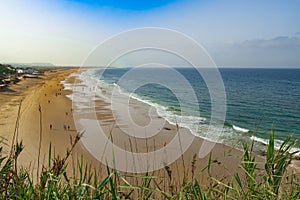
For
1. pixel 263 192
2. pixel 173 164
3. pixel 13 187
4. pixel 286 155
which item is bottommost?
pixel 173 164

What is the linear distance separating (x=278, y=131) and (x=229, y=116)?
6545mm

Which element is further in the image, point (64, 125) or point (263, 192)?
point (64, 125)

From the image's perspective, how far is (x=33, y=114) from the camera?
22547 millimetres

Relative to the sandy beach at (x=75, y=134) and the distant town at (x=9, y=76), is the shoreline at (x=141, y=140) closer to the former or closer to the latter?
the sandy beach at (x=75, y=134)

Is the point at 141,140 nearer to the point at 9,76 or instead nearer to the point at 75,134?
the point at 75,134

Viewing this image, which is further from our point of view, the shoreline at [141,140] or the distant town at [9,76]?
the distant town at [9,76]

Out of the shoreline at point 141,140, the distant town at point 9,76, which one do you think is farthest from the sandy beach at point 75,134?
the distant town at point 9,76

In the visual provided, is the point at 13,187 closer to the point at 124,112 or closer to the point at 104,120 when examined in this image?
the point at 104,120

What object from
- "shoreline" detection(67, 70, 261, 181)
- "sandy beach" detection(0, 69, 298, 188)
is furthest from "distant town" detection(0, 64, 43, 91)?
"shoreline" detection(67, 70, 261, 181)

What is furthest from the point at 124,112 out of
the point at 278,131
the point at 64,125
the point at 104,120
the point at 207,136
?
the point at 278,131

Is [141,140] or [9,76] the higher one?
[9,76]

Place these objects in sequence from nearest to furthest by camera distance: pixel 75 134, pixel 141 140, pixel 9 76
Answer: pixel 141 140 < pixel 75 134 < pixel 9 76

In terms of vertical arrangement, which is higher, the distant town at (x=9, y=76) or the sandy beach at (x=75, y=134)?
the distant town at (x=9, y=76)

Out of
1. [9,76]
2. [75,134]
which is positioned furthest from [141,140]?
[9,76]
